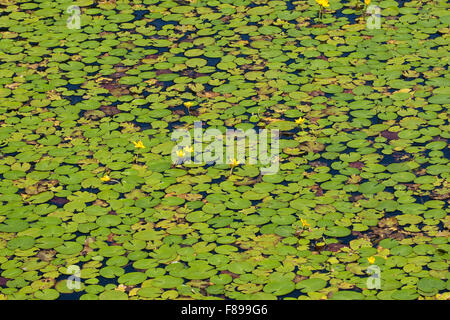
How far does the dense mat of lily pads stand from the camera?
20.1ft

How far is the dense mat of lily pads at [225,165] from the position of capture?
6133 millimetres

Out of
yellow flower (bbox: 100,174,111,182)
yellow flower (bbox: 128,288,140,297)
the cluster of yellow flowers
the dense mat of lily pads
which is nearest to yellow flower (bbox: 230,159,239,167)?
the dense mat of lily pads

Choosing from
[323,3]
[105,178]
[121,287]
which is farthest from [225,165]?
[323,3]

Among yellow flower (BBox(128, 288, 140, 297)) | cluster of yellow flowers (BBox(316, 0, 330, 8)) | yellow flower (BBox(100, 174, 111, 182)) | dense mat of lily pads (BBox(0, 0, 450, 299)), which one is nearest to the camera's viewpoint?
yellow flower (BBox(128, 288, 140, 297))

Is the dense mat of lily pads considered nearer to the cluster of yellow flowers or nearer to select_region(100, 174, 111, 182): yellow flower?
select_region(100, 174, 111, 182): yellow flower

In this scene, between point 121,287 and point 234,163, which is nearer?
point 121,287

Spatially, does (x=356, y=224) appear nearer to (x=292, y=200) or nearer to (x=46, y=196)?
(x=292, y=200)

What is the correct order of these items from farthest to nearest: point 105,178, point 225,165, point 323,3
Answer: point 323,3 < point 225,165 < point 105,178

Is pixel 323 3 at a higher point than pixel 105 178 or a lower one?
higher

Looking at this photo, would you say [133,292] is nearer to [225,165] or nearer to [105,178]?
[105,178]

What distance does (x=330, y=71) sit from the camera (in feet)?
27.1

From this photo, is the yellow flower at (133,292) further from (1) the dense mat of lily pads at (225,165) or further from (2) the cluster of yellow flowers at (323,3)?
(2) the cluster of yellow flowers at (323,3)

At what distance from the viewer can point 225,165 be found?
7148 mm

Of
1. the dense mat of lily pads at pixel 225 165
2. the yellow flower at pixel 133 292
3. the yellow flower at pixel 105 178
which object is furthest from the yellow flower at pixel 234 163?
the yellow flower at pixel 133 292
